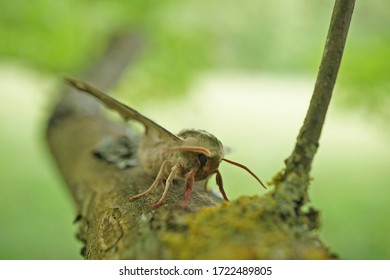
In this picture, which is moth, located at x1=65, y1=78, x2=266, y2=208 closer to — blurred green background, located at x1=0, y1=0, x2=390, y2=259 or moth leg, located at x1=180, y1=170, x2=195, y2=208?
moth leg, located at x1=180, y1=170, x2=195, y2=208

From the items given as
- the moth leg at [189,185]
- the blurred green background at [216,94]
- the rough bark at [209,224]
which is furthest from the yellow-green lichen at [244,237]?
the blurred green background at [216,94]

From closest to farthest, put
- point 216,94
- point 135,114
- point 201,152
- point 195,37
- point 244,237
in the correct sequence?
point 244,237 → point 201,152 → point 135,114 → point 195,37 → point 216,94

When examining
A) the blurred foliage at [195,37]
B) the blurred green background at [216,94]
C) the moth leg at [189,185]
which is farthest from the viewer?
the blurred green background at [216,94]

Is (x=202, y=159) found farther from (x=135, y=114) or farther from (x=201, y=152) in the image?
(x=135, y=114)

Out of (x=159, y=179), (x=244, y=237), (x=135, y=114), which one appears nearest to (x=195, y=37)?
(x=135, y=114)

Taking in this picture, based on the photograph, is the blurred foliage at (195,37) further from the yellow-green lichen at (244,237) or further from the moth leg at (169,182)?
the yellow-green lichen at (244,237)

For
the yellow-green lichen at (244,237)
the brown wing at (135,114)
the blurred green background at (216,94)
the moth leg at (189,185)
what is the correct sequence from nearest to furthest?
the yellow-green lichen at (244,237) → the moth leg at (189,185) → the brown wing at (135,114) → the blurred green background at (216,94)

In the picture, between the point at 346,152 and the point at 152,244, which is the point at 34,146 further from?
the point at 152,244

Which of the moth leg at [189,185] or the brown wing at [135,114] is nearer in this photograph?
the moth leg at [189,185]
